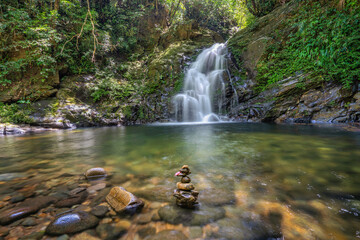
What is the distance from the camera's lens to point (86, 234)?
1.20 meters

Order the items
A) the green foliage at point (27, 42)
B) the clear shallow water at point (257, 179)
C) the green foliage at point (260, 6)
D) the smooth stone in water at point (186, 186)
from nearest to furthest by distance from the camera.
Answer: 1. the clear shallow water at point (257, 179)
2. the smooth stone in water at point (186, 186)
3. the green foliage at point (27, 42)
4. the green foliage at point (260, 6)

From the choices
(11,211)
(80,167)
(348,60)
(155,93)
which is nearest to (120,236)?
(11,211)

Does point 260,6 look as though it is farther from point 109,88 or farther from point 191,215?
point 191,215

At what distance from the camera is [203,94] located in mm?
11578

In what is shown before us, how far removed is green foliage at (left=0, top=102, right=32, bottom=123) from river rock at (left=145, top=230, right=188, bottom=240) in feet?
35.9

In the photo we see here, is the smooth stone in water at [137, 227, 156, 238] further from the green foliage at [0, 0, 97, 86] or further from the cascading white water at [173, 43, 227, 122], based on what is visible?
the green foliage at [0, 0, 97, 86]

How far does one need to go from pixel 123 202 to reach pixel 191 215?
2.22ft

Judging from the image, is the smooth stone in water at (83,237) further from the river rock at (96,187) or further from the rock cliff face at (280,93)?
the rock cliff face at (280,93)

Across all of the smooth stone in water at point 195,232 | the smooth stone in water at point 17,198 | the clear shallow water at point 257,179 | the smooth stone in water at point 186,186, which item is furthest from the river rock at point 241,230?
the smooth stone in water at point 17,198

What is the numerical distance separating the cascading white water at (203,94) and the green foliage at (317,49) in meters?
2.82

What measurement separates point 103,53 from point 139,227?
611 inches

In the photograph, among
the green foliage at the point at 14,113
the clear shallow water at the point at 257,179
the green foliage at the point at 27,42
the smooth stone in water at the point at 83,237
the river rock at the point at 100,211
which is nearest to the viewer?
the smooth stone in water at the point at 83,237

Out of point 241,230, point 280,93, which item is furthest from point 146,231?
point 280,93

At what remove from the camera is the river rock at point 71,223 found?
4.00ft
